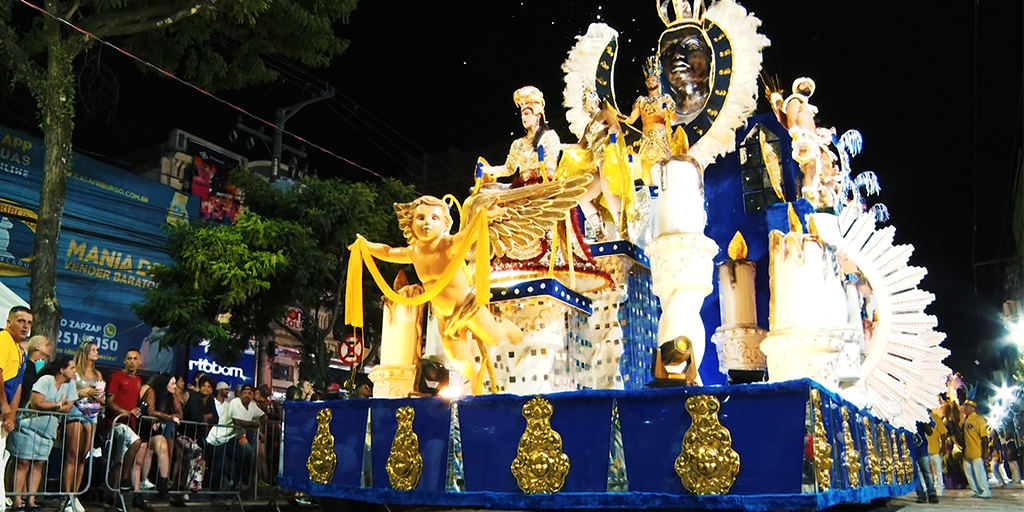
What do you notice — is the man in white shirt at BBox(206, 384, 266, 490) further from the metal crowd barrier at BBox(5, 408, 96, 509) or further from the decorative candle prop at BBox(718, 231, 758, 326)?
the decorative candle prop at BBox(718, 231, 758, 326)

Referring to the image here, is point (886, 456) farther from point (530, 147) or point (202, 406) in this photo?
point (202, 406)

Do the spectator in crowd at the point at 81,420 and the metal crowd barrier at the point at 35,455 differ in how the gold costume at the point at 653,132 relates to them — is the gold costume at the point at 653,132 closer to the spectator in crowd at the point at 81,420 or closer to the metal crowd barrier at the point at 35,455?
the spectator in crowd at the point at 81,420

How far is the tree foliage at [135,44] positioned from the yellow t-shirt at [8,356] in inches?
144

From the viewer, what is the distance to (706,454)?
3.51 m

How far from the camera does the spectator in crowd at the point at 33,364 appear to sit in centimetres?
605

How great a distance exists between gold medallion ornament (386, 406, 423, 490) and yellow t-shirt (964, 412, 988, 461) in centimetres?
1013

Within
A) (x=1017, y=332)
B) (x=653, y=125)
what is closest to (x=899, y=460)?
(x=653, y=125)

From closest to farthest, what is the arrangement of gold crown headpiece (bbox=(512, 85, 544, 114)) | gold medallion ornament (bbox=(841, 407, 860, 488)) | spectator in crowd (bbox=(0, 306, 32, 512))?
1. gold medallion ornament (bbox=(841, 407, 860, 488))
2. spectator in crowd (bbox=(0, 306, 32, 512))
3. gold crown headpiece (bbox=(512, 85, 544, 114))

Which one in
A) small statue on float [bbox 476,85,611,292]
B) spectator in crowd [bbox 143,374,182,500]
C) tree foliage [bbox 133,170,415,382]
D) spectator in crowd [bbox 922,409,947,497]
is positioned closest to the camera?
small statue on float [bbox 476,85,611,292]

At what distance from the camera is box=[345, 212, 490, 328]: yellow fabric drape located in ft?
14.9

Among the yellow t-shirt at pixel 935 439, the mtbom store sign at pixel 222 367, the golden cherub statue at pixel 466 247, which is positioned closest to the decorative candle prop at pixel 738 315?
the golden cherub statue at pixel 466 247

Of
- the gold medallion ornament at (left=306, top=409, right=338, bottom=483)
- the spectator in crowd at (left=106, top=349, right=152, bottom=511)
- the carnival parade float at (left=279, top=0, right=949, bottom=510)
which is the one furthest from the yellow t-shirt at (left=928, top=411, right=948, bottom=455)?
the spectator in crowd at (left=106, top=349, right=152, bottom=511)

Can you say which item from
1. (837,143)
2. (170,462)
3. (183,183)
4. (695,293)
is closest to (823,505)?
(695,293)

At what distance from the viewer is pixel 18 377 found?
5469 millimetres
